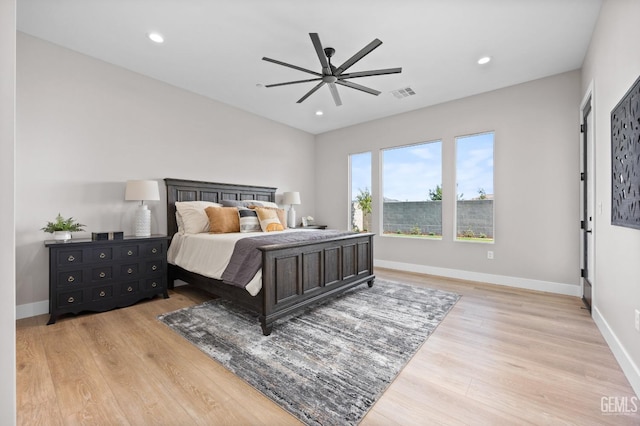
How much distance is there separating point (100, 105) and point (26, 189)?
1221 millimetres

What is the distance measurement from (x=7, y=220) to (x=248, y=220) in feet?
9.19

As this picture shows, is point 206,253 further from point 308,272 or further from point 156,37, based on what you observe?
point 156,37

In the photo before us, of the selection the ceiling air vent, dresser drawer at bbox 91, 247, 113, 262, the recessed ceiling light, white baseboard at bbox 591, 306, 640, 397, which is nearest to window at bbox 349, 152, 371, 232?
the ceiling air vent

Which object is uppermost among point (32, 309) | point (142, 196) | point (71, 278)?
point (142, 196)

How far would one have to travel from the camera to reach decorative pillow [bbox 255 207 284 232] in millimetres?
3766

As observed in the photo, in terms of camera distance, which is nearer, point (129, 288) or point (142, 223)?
point (129, 288)

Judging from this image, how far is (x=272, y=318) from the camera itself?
2.46m

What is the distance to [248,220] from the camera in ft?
12.4

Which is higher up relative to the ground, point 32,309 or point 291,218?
point 291,218

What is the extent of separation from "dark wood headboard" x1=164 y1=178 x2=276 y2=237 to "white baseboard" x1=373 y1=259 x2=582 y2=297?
273 centimetres

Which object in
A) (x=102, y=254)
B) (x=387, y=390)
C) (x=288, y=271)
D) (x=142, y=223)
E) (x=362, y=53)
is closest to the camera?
(x=387, y=390)

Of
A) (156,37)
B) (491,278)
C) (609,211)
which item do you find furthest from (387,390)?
(156,37)

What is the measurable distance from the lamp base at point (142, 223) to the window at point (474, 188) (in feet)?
14.8

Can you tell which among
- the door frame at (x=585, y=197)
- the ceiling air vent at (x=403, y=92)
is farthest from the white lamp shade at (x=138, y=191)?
the door frame at (x=585, y=197)
